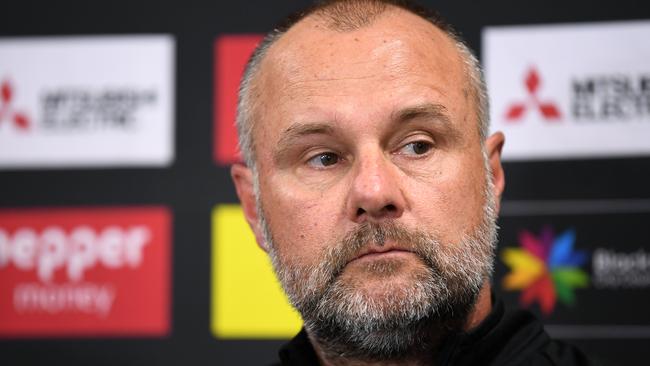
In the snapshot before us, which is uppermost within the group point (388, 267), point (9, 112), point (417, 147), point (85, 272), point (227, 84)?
point (417, 147)

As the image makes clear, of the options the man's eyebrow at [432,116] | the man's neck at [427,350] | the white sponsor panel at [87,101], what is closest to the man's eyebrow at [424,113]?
the man's eyebrow at [432,116]

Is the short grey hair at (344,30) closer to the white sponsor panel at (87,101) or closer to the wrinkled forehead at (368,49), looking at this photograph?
the wrinkled forehead at (368,49)

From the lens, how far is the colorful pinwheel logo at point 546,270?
192 cm

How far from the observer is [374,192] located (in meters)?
1.04

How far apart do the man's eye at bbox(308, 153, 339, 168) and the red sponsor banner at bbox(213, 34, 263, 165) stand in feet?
3.02

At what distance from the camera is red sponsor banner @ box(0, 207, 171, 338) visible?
206 cm

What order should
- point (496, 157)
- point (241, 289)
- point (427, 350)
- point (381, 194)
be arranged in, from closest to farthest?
1. point (381, 194)
2. point (427, 350)
3. point (496, 157)
4. point (241, 289)

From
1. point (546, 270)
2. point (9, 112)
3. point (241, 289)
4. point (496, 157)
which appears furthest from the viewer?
point (9, 112)

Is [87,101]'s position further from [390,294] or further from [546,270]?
[390,294]

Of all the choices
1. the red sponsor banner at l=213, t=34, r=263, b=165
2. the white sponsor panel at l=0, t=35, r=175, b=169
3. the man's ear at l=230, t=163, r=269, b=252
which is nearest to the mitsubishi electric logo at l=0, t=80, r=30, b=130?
the white sponsor panel at l=0, t=35, r=175, b=169

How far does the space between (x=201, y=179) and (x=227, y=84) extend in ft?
0.78

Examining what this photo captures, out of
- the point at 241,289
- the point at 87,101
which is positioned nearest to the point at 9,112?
the point at 87,101

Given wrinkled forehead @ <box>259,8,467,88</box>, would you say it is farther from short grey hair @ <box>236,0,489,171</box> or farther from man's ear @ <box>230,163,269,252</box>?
man's ear @ <box>230,163,269,252</box>

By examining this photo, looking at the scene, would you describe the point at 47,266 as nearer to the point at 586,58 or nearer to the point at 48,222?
the point at 48,222
